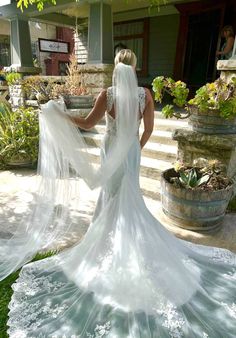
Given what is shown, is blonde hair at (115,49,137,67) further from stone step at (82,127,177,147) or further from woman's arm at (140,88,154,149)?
stone step at (82,127,177,147)

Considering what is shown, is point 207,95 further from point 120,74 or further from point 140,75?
point 140,75

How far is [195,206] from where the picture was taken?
10.9ft

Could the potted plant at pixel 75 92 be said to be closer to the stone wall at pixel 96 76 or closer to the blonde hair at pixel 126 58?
the stone wall at pixel 96 76

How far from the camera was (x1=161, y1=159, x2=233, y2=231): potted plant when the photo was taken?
3295mm

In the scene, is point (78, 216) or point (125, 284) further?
point (78, 216)

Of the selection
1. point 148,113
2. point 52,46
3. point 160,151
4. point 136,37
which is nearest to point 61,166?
point 148,113

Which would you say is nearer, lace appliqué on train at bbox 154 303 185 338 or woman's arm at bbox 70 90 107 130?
lace appliqué on train at bbox 154 303 185 338

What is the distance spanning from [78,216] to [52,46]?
19.9 ft

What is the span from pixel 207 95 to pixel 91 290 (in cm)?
257

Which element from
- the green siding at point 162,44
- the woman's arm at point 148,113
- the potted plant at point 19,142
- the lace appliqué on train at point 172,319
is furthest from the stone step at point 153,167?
the green siding at point 162,44

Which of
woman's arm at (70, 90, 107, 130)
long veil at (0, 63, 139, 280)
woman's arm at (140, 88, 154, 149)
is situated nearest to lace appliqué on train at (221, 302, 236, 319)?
long veil at (0, 63, 139, 280)

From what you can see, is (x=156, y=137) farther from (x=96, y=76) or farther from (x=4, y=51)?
(x=4, y=51)

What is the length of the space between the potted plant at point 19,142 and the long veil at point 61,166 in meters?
2.85

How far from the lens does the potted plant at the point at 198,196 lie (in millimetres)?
3295
